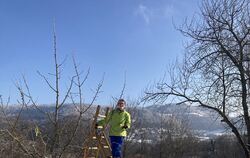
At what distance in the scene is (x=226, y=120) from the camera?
48.6 ft

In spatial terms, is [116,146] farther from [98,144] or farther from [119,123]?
[98,144]

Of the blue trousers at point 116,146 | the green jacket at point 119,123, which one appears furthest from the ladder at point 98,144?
the green jacket at point 119,123

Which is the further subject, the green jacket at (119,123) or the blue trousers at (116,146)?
the green jacket at (119,123)

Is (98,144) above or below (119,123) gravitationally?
below

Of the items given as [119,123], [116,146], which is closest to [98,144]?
[116,146]

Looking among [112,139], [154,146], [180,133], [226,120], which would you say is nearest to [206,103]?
[226,120]

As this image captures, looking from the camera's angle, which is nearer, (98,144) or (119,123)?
(98,144)

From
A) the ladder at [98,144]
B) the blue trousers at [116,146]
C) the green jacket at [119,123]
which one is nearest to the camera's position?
the ladder at [98,144]

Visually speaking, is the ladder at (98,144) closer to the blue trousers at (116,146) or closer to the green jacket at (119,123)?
the blue trousers at (116,146)

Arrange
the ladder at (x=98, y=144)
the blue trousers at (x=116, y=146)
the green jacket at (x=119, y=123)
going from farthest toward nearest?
the green jacket at (x=119, y=123) → the blue trousers at (x=116, y=146) → the ladder at (x=98, y=144)

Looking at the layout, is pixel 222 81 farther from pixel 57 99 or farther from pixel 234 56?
pixel 57 99

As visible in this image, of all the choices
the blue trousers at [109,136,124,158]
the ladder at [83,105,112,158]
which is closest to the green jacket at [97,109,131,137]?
the blue trousers at [109,136,124,158]

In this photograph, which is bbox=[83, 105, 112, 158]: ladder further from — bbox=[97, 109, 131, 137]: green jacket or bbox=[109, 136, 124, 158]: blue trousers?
bbox=[97, 109, 131, 137]: green jacket

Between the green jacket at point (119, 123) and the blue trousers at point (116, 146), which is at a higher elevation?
the green jacket at point (119, 123)
